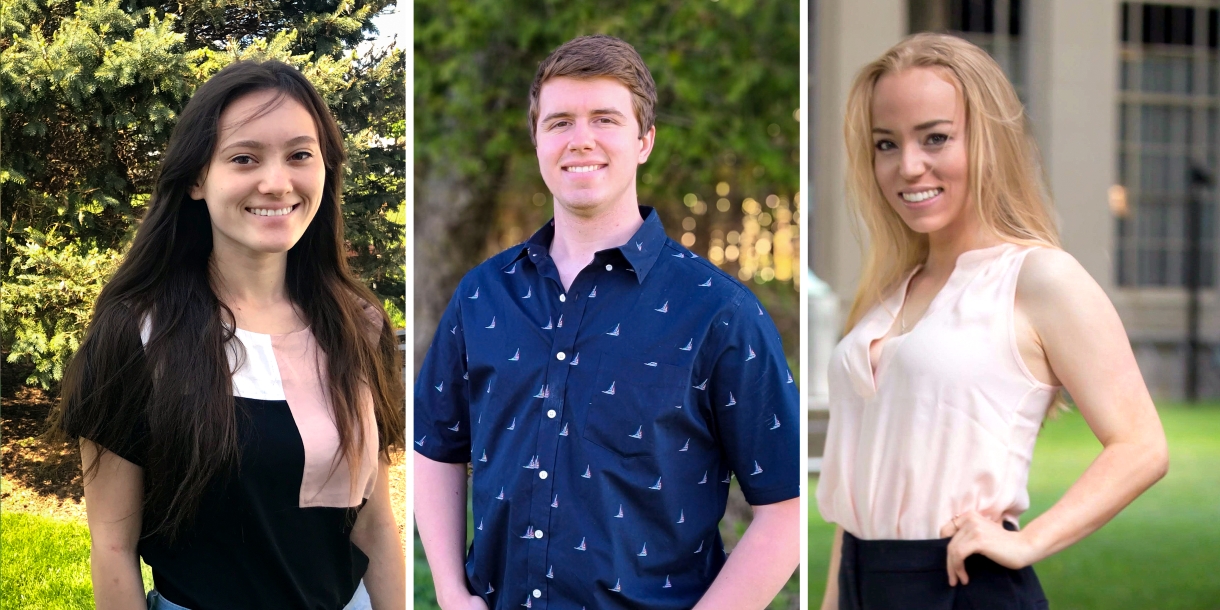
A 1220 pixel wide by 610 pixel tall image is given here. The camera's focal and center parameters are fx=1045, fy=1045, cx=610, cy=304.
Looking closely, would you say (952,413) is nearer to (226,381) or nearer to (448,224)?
(226,381)

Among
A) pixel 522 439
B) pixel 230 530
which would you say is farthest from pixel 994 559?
pixel 230 530

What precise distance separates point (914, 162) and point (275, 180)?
116 cm

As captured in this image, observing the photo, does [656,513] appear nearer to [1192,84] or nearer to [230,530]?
[230,530]

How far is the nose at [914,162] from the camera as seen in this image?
1.87 metres

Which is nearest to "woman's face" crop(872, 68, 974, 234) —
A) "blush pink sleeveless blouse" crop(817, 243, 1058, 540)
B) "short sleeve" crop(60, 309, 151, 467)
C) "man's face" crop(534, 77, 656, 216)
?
"blush pink sleeveless blouse" crop(817, 243, 1058, 540)

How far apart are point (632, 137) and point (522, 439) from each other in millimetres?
595

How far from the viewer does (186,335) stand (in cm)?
Result: 194

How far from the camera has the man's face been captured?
1.89 metres

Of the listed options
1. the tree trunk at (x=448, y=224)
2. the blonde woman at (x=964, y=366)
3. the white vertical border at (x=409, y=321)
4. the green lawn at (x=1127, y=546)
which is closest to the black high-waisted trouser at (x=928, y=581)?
the blonde woman at (x=964, y=366)

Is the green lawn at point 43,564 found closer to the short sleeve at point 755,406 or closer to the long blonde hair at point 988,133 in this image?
the short sleeve at point 755,406

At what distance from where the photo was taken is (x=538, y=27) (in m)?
5.43

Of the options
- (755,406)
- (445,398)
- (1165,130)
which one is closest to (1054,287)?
(755,406)

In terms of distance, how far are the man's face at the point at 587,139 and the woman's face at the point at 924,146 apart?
0.47 metres

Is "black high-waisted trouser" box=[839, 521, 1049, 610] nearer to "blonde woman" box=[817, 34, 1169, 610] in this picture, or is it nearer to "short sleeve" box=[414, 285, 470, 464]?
"blonde woman" box=[817, 34, 1169, 610]
